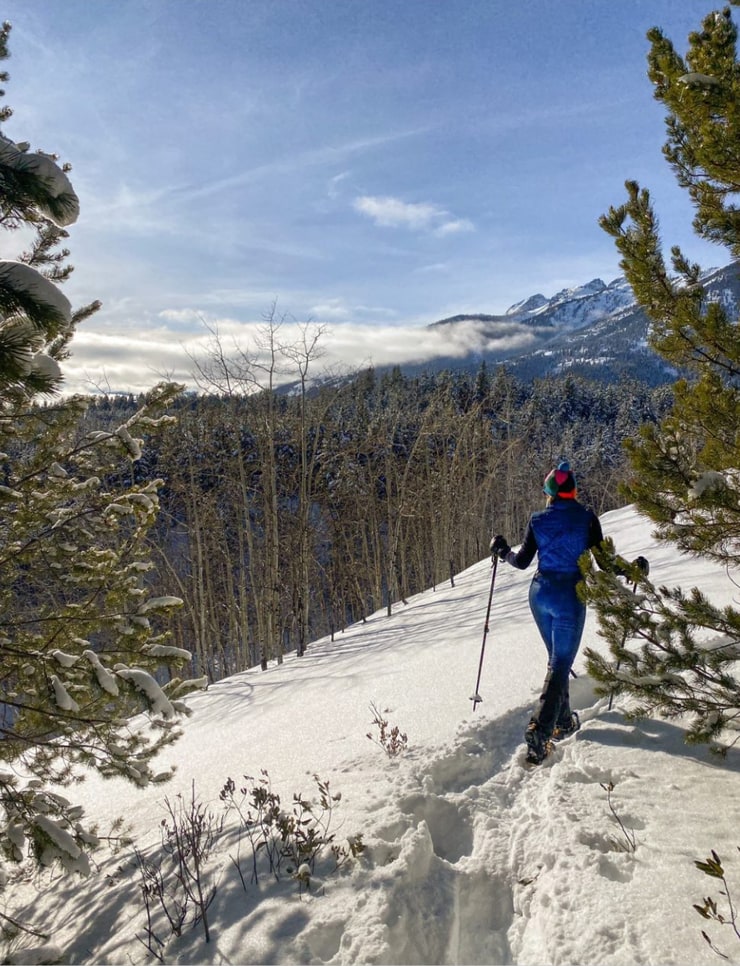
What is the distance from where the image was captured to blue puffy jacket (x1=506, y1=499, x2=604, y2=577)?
416cm

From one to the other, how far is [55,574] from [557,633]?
4440 millimetres

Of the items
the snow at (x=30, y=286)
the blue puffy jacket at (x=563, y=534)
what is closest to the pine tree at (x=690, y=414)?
the blue puffy jacket at (x=563, y=534)

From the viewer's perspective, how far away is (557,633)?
4117 mm

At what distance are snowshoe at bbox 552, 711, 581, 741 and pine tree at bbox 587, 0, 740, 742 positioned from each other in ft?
3.65

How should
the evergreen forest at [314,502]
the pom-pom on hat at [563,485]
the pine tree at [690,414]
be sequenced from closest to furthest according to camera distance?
the pine tree at [690,414] → the pom-pom on hat at [563,485] → the evergreen forest at [314,502]

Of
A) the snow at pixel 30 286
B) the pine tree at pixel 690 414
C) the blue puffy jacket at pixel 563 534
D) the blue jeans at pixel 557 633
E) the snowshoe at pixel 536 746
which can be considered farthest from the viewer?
the blue puffy jacket at pixel 563 534

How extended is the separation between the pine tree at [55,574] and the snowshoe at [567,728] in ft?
9.40

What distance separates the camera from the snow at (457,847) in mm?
2400

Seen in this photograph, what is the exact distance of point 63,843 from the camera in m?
3.07

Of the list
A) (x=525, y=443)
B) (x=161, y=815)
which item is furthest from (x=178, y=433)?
(x=525, y=443)

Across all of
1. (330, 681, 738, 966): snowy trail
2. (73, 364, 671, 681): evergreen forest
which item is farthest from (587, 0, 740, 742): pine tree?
(330, 681, 738, 966): snowy trail

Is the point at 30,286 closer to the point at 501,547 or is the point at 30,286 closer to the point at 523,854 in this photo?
the point at 523,854

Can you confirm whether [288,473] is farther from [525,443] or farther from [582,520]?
[582,520]

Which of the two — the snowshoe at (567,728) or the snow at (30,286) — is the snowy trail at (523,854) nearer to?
the snowshoe at (567,728)
